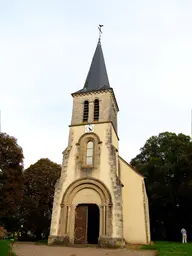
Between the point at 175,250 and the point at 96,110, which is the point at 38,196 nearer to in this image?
the point at 96,110

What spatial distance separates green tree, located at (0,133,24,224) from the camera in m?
24.6

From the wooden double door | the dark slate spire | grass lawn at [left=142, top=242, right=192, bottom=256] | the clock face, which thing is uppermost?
the dark slate spire

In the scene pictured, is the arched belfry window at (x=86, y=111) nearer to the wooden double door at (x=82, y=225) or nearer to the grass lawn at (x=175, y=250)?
the wooden double door at (x=82, y=225)

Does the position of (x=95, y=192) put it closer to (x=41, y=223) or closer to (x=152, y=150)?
(x=41, y=223)

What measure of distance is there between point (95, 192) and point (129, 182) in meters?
3.64

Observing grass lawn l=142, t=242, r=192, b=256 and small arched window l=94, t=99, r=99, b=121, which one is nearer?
grass lawn l=142, t=242, r=192, b=256

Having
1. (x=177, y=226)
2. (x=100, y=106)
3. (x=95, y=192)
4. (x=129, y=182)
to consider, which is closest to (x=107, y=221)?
(x=95, y=192)

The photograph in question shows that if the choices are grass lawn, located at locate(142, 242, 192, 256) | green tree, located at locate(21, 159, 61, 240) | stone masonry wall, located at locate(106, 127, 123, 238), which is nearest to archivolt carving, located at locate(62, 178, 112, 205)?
stone masonry wall, located at locate(106, 127, 123, 238)

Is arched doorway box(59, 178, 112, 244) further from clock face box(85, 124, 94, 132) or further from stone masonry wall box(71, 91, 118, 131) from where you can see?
stone masonry wall box(71, 91, 118, 131)

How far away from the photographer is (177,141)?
35.1 m

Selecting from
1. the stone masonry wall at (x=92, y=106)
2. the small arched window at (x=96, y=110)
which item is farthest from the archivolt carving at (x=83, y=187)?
the small arched window at (x=96, y=110)

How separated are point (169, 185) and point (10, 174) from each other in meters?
19.5

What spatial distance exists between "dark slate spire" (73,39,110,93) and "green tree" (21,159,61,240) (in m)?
15.1

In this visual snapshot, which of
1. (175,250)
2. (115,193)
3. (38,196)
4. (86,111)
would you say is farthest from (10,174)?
(175,250)
